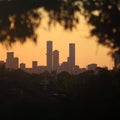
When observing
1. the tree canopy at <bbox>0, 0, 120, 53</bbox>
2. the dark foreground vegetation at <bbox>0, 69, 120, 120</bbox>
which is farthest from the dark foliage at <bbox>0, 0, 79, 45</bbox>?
the dark foreground vegetation at <bbox>0, 69, 120, 120</bbox>

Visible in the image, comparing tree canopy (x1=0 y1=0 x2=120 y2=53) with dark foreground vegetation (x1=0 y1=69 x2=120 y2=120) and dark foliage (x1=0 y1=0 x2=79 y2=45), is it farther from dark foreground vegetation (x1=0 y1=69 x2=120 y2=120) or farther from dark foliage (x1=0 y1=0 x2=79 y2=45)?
dark foreground vegetation (x1=0 y1=69 x2=120 y2=120)

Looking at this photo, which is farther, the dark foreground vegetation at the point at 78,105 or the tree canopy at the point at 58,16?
the tree canopy at the point at 58,16

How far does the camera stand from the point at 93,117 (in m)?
23.3

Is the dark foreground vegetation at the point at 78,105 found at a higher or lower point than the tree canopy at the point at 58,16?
lower

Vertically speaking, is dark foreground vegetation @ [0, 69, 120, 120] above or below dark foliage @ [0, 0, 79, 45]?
below

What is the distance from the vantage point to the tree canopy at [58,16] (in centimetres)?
2436

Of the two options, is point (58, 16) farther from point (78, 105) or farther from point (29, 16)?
point (78, 105)

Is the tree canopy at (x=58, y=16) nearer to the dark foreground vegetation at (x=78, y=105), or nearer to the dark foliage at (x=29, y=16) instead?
the dark foliage at (x=29, y=16)

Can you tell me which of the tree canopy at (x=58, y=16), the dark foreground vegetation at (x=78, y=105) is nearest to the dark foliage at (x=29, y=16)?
the tree canopy at (x=58, y=16)

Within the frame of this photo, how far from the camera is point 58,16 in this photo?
2445 centimetres

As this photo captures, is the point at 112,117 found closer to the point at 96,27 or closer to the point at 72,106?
the point at 72,106

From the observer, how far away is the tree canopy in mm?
24359

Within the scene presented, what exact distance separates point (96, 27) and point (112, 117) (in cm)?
418

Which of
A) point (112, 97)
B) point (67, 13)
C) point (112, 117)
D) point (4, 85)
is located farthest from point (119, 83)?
point (4, 85)
